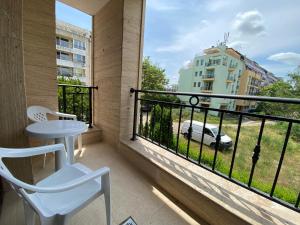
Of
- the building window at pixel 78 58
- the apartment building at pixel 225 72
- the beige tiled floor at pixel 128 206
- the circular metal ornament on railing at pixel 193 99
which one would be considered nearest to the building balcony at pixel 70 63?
the building window at pixel 78 58

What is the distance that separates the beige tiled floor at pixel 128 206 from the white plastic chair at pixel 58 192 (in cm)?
34

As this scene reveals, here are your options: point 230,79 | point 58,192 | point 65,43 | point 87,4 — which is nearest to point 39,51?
point 87,4

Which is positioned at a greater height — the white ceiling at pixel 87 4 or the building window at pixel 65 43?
the building window at pixel 65 43

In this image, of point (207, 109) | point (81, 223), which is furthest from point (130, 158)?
point (207, 109)

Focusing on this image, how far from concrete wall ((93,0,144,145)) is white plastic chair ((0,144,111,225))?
1.28m

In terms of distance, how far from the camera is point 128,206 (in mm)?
1216

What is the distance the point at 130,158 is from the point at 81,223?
0.94 meters

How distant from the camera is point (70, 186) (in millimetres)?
603

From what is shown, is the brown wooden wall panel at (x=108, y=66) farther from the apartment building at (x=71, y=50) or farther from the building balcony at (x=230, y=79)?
the building balcony at (x=230, y=79)

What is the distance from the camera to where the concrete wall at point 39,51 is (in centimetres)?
174

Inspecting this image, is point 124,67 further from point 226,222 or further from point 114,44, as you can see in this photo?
point 226,222

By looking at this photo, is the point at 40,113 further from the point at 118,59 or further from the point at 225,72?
the point at 225,72

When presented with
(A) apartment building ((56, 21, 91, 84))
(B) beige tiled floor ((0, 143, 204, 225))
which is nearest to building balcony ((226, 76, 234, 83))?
(A) apartment building ((56, 21, 91, 84))

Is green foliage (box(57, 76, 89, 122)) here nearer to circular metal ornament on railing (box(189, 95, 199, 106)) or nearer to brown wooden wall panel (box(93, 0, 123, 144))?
brown wooden wall panel (box(93, 0, 123, 144))
